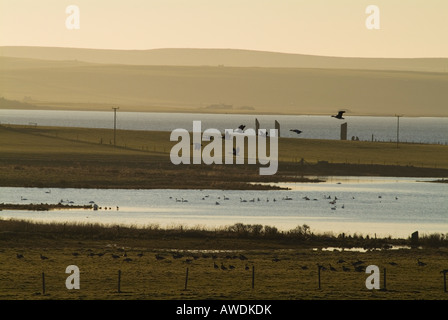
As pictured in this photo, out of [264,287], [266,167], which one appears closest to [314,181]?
[266,167]

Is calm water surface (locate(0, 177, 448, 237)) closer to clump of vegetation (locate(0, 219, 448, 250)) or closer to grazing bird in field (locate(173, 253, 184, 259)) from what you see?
clump of vegetation (locate(0, 219, 448, 250))

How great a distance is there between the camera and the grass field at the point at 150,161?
382ft

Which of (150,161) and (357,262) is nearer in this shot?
(357,262)

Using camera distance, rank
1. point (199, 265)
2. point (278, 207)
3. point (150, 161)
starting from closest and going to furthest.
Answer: point (199, 265)
point (278, 207)
point (150, 161)

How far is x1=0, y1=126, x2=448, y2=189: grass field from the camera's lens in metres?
116

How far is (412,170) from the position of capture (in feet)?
443

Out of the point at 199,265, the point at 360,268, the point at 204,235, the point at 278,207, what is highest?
the point at 278,207

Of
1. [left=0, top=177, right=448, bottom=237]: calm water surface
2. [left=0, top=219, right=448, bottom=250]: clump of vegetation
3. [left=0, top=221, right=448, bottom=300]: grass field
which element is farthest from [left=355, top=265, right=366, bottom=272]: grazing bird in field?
[left=0, top=177, right=448, bottom=237]: calm water surface

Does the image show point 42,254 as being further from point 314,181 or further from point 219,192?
point 314,181

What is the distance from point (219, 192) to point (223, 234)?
41472 mm

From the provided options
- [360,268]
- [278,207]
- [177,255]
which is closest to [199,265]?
[177,255]

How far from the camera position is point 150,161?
5290 inches

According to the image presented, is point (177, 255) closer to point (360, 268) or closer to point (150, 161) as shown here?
point (360, 268)

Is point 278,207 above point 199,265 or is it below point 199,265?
above
